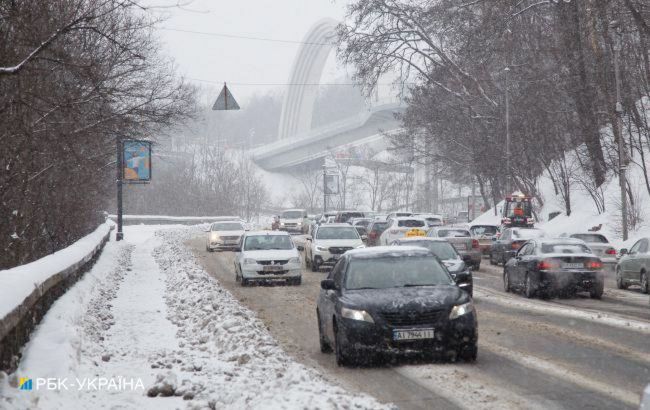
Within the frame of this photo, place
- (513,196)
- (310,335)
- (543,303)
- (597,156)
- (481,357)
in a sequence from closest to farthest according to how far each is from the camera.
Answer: (481,357) → (310,335) → (543,303) → (597,156) → (513,196)

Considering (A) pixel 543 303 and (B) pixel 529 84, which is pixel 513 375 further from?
(B) pixel 529 84

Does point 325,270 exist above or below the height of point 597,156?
below

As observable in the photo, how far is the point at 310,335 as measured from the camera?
13891 mm

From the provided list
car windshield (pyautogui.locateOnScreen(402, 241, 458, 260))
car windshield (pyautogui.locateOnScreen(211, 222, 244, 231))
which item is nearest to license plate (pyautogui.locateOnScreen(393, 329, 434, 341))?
car windshield (pyautogui.locateOnScreen(402, 241, 458, 260))

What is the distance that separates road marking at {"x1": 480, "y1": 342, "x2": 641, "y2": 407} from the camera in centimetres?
836

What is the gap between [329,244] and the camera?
1181 inches

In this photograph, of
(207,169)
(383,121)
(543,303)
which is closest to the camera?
(543,303)

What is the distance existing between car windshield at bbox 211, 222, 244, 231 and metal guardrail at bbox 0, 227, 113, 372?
29322 mm

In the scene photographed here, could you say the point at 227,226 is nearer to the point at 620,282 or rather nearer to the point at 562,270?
the point at 620,282

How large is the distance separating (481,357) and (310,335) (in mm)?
3500

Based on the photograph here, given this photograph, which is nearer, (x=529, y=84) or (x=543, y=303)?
(x=543, y=303)

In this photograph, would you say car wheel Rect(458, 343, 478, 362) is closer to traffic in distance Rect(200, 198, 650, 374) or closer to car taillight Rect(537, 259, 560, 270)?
traffic in distance Rect(200, 198, 650, 374)

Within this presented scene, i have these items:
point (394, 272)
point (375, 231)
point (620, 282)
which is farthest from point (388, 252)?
point (375, 231)

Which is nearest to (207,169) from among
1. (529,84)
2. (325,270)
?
(529,84)
